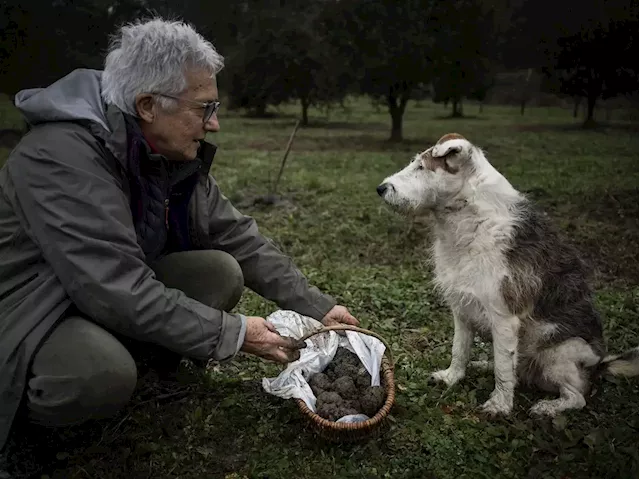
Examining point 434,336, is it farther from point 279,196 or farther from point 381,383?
point 279,196

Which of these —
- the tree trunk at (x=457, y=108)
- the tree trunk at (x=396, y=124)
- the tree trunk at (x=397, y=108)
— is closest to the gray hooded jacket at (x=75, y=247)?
the tree trunk at (x=457, y=108)

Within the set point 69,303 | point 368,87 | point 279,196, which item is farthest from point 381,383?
point 368,87

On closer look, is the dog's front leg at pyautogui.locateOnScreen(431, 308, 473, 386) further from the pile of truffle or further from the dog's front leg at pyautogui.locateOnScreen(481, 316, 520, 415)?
the pile of truffle

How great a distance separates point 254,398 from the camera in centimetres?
391

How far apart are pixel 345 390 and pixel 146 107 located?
6.21ft

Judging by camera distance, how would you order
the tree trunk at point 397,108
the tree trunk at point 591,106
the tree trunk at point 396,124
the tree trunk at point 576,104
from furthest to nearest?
the tree trunk at point 396,124 → the tree trunk at point 397,108 → the tree trunk at point 576,104 → the tree trunk at point 591,106

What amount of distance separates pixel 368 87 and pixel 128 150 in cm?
1172

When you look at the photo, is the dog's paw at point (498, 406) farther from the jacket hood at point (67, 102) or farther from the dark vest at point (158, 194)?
the jacket hood at point (67, 102)

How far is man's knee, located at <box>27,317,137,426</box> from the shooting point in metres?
2.71

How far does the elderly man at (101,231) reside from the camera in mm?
2664

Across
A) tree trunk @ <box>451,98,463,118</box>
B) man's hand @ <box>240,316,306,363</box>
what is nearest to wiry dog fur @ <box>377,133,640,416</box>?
man's hand @ <box>240,316,306,363</box>

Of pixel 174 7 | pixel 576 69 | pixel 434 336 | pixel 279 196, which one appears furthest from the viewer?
pixel 279 196

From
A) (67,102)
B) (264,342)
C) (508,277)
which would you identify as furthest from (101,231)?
(508,277)

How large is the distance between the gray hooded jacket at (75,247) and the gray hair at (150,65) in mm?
103
